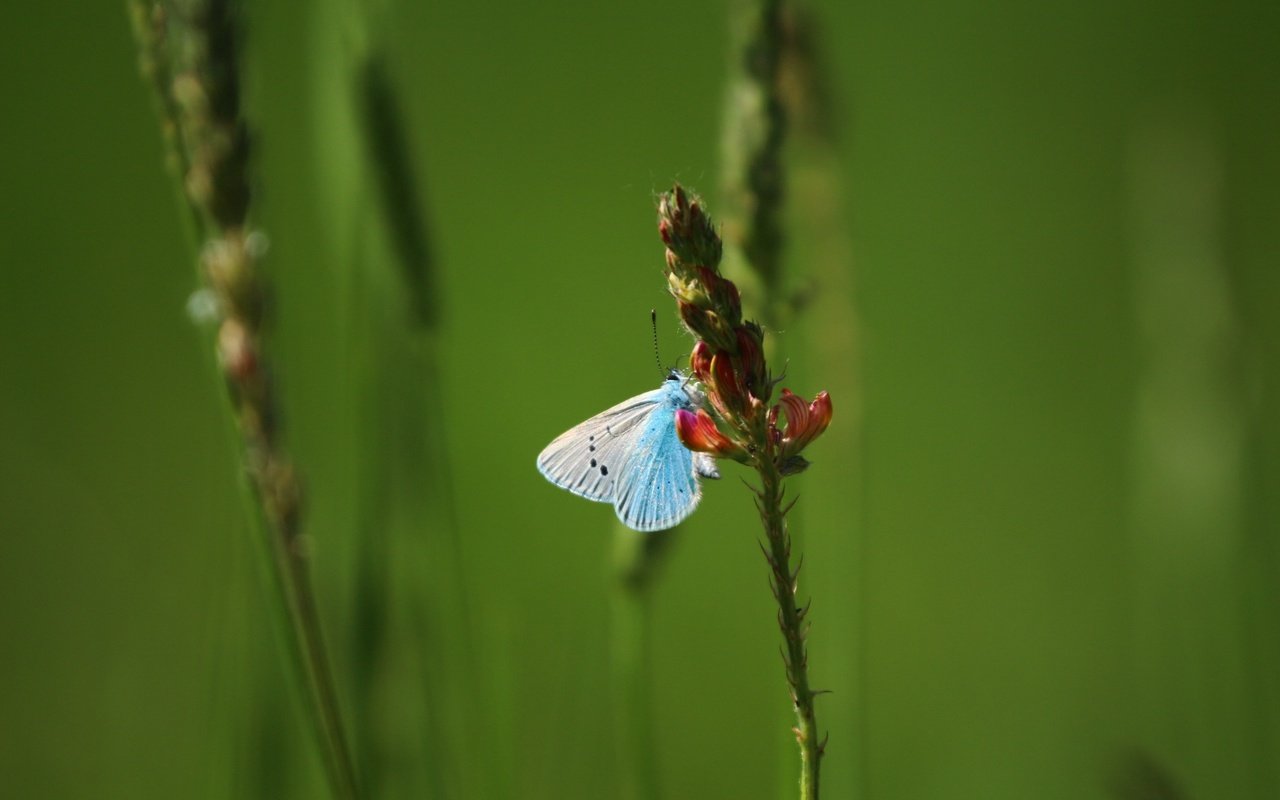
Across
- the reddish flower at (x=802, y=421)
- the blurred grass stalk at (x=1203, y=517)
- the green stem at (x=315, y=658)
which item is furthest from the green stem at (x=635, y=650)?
the blurred grass stalk at (x=1203, y=517)

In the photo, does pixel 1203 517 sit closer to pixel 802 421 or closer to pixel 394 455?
pixel 802 421

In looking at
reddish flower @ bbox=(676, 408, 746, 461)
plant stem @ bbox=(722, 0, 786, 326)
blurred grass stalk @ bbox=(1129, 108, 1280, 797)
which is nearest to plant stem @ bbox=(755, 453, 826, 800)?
reddish flower @ bbox=(676, 408, 746, 461)

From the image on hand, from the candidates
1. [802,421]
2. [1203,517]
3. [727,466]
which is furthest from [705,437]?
[727,466]

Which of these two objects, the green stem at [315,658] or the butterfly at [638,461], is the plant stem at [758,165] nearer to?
the butterfly at [638,461]

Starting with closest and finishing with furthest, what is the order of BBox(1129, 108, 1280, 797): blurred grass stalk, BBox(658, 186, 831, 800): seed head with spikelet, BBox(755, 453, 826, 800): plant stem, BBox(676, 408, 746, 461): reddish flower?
BBox(755, 453, 826, 800): plant stem < BBox(658, 186, 831, 800): seed head with spikelet < BBox(676, 408, 746, 461): reddish flower < BBox(1129, 108, 1280, 797): blurred grass stalk

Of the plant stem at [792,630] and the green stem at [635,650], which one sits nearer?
the plant stem at [792,630]

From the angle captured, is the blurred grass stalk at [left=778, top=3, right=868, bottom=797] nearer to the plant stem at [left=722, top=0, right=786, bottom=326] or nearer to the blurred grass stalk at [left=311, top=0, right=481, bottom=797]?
the plant stem at [left=722, top=0, right=786, bottom=326]
